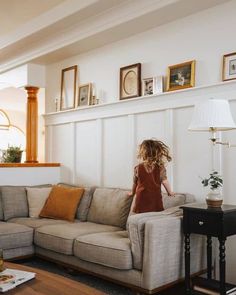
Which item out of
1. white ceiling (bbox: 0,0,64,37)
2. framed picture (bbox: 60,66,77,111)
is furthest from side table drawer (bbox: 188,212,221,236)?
white ceiling (bbox: 0,0,64,37)

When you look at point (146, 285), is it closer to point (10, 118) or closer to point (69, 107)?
point (69, 107)

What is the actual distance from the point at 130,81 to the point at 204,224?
2013 millimetres

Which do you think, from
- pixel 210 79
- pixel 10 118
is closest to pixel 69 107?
pixel 210 79

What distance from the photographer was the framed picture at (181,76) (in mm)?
3721

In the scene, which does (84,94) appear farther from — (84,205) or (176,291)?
(176,291)

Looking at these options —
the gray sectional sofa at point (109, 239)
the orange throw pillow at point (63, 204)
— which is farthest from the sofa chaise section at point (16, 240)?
the orange throw pillow at point (63, 204)

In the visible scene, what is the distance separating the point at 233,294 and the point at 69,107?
10.4 ft

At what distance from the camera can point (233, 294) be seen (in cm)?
294

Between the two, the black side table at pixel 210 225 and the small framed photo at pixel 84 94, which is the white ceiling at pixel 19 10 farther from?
the black side table at pixel 210 225

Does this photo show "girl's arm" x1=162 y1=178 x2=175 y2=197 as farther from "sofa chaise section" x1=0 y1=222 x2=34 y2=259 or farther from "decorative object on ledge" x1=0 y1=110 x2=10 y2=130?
"decorative object on ledge" x1=0 y1=110 x2=10 y2=130

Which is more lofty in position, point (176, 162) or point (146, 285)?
point (176, 162)

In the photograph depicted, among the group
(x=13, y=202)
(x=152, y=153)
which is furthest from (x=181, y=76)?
(x=13, y=202)

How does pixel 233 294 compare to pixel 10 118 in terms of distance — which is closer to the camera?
pixel 233 294

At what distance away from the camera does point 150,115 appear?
13.5 feet
